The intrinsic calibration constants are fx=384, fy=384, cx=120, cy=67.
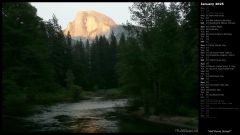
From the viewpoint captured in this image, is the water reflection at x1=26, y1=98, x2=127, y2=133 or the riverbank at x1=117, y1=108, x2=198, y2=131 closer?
the water reflection at x1=26, y1=98, x2=127, y2=133

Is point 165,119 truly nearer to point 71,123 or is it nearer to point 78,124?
point 78,124

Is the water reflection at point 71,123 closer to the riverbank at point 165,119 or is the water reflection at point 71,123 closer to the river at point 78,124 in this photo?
the river at point 78,124

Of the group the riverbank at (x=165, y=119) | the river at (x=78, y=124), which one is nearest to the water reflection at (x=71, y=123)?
the river at (x=78, y=124)

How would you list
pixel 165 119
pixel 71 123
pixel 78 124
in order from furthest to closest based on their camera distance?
pixel 165 119
pixel 71 123
pixel 78 124

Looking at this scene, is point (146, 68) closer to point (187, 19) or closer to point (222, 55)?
point (187, 19)

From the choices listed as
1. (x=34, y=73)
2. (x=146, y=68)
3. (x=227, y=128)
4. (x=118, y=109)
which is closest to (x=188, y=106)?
(x=146, y=68)

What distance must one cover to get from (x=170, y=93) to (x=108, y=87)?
28.9m

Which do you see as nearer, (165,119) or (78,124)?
(78,124)

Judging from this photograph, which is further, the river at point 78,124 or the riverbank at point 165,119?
the riverbank at point 165,119

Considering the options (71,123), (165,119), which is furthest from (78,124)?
(165,119)

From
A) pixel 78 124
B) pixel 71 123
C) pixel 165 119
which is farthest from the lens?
pixel 165 119

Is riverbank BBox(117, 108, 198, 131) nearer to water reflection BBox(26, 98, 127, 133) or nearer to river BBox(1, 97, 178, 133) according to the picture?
river BBox(1, 97, 178, 133)

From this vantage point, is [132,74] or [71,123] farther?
[132,74]

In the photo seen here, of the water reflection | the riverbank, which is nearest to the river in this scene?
the water reflection
